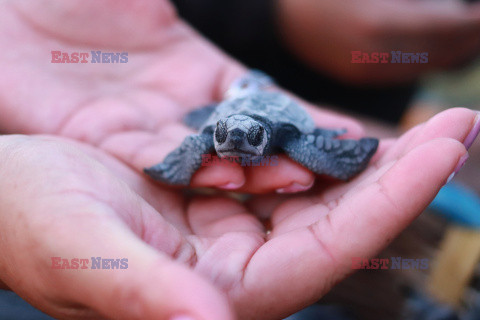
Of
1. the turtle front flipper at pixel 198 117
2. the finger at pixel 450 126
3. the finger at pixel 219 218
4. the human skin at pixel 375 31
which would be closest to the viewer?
the finger at pixel 450 126

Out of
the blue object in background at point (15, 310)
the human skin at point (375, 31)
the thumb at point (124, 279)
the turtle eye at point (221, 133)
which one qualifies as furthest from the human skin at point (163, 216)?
the human skin at point (375, 31)

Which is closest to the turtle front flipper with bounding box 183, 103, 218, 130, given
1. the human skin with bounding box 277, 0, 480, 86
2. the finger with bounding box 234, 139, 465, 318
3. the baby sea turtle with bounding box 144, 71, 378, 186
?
the baby sea turtle with bounding box 144, 71, 378, 186

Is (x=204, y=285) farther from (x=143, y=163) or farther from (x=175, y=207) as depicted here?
(x=143, y=163)

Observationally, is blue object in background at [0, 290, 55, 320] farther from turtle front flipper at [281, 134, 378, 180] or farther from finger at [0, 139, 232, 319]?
turtle front flipper at [281, 134, 378, 180]

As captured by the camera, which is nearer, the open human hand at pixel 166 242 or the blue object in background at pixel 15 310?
the open human hand at pixel 166 242

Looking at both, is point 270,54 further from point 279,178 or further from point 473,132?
point 473,132

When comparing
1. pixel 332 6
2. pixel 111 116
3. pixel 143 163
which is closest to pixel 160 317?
pixel 143 163

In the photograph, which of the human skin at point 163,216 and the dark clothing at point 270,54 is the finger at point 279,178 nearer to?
the human skin at point 163,216

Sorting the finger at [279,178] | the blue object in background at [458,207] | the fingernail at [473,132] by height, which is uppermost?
the fingernail at [473,132]
